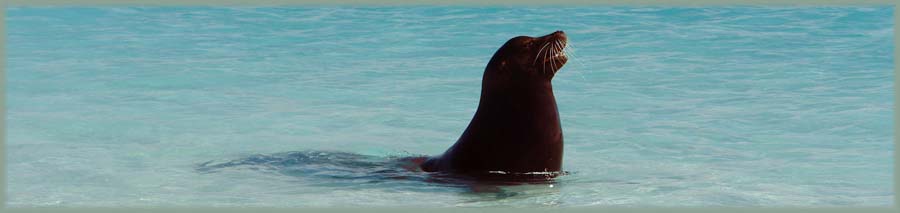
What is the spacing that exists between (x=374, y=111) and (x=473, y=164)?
4213mm

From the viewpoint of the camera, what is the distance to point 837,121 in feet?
41.3

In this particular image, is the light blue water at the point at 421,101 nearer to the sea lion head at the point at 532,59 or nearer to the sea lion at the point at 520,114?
the sea lion at the point at 520,114

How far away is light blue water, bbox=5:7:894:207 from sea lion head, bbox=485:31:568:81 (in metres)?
0.71

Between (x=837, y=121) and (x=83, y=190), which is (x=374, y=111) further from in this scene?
(x=83, y=190)

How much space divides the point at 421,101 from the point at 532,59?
4837 mm

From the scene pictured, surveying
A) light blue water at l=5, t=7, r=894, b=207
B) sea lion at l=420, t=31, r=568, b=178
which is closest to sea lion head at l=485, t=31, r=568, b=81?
sea lion at l=420, t=31, r=568, b=178

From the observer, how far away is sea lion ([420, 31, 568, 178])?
9.19 meters

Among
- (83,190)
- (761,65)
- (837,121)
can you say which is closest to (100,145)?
(83,190)

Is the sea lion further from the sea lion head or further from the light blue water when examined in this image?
the light blue water

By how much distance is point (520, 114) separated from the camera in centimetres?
918

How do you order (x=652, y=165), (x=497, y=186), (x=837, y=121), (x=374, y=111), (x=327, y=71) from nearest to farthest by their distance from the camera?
1. (x=497, y=186)
2. (x=652, y=165)
3. (x=837, y=121)
4. (x=374, y=111)
5. (x=327, y=71)

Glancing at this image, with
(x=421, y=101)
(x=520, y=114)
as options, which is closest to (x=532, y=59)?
(x=520, y=114)

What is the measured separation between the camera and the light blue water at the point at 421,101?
9.17 meters

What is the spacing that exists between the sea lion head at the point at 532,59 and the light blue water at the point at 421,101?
71 centimetres
